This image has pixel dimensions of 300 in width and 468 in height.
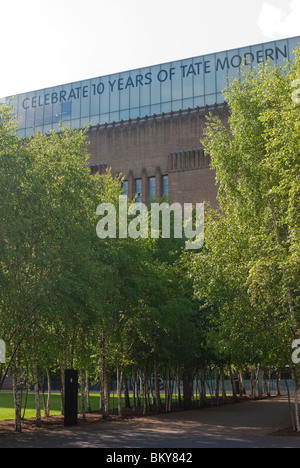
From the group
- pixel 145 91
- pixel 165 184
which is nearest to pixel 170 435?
pixel 165 184

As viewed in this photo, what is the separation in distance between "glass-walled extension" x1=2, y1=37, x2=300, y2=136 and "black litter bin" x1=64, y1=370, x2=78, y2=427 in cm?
4784

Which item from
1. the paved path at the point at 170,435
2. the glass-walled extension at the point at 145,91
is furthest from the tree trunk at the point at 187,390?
the glass-walled extension at the point at 145,91

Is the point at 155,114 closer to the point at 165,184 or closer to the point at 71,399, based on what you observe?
the point at 165,184

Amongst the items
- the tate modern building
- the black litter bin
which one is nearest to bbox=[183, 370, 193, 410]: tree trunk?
the black litter bin

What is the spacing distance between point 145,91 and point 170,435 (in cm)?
5866

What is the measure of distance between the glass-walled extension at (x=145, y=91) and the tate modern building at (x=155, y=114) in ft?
0.42

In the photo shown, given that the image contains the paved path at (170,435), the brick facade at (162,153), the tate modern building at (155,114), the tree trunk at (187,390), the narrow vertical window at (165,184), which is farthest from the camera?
the narrow vertical window at (165,184)

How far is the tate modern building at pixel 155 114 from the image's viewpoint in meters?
61.5

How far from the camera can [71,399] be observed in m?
25.3

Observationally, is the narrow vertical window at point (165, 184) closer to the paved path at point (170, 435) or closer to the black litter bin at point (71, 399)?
the paved path at point (170, 435)

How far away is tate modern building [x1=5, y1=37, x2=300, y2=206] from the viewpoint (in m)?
61.5

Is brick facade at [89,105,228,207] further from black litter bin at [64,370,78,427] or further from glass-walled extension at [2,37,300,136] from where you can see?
black litter bin at [64,370,78,427]

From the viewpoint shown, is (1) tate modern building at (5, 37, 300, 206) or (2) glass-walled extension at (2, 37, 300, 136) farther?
(2) glass-walled extension at (2, 37, 300, 136)

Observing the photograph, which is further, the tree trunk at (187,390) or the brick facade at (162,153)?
the brick facade at (162,153)
